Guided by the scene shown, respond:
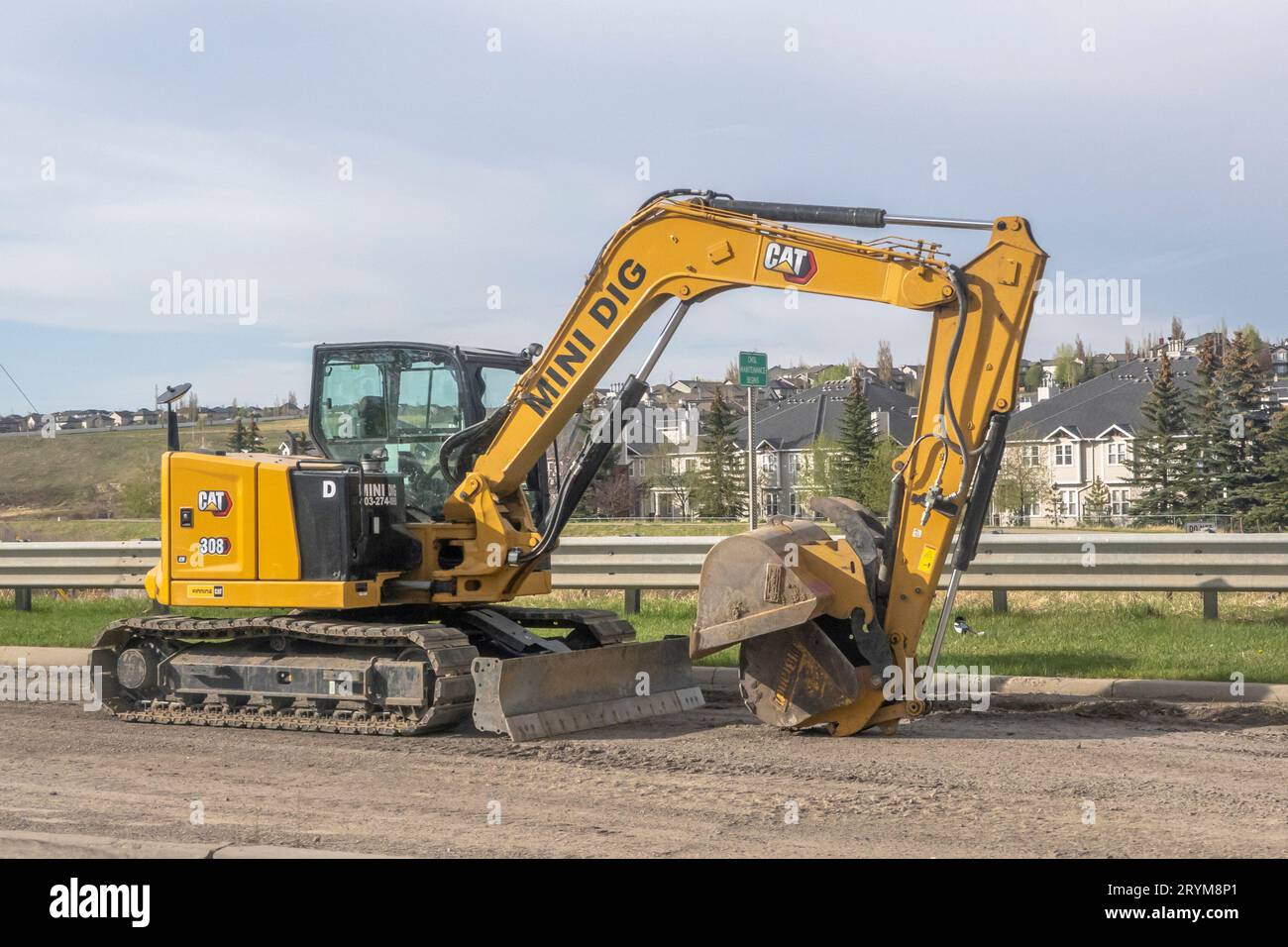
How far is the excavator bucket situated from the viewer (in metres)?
8.76

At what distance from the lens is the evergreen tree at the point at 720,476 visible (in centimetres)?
6269

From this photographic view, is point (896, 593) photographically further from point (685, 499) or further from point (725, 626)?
point (685, 499)

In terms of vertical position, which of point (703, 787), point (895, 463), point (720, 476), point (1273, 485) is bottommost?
point (703, 787)

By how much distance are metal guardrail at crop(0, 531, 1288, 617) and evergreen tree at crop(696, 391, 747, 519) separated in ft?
150

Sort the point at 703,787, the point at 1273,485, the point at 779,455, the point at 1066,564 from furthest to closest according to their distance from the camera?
the point at 779,455
the point at 1273,485
the point at 1066,564
the point at 703,787

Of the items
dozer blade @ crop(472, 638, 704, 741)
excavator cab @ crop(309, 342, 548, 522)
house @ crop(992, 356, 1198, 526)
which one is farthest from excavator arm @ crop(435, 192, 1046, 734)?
house @ crop(992, 356, 1198, 526)

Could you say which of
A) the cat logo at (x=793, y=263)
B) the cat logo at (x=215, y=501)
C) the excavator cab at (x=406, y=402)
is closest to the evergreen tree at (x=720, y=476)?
the excavator cab at (x=406, y=402)

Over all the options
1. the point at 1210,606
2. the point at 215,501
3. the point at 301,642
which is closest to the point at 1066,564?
the point at 1210,606

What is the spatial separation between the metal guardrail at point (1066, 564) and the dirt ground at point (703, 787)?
3.52m

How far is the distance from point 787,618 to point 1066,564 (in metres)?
Result: 5.61

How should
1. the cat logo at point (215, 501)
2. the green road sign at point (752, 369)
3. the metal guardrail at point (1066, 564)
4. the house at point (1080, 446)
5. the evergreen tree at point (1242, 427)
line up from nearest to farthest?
the cat logo at point (215, 501), the metal guardrail at point (1066, 564), the green road sign at point (752, 369), the evergreen tree at point (1242, 427), the house at point (1080, 446)

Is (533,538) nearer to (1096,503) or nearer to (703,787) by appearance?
(703,787)

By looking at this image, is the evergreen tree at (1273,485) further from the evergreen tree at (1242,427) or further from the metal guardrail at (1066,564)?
the metal guardrail at (1066,564)

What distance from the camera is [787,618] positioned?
28.5 ft
